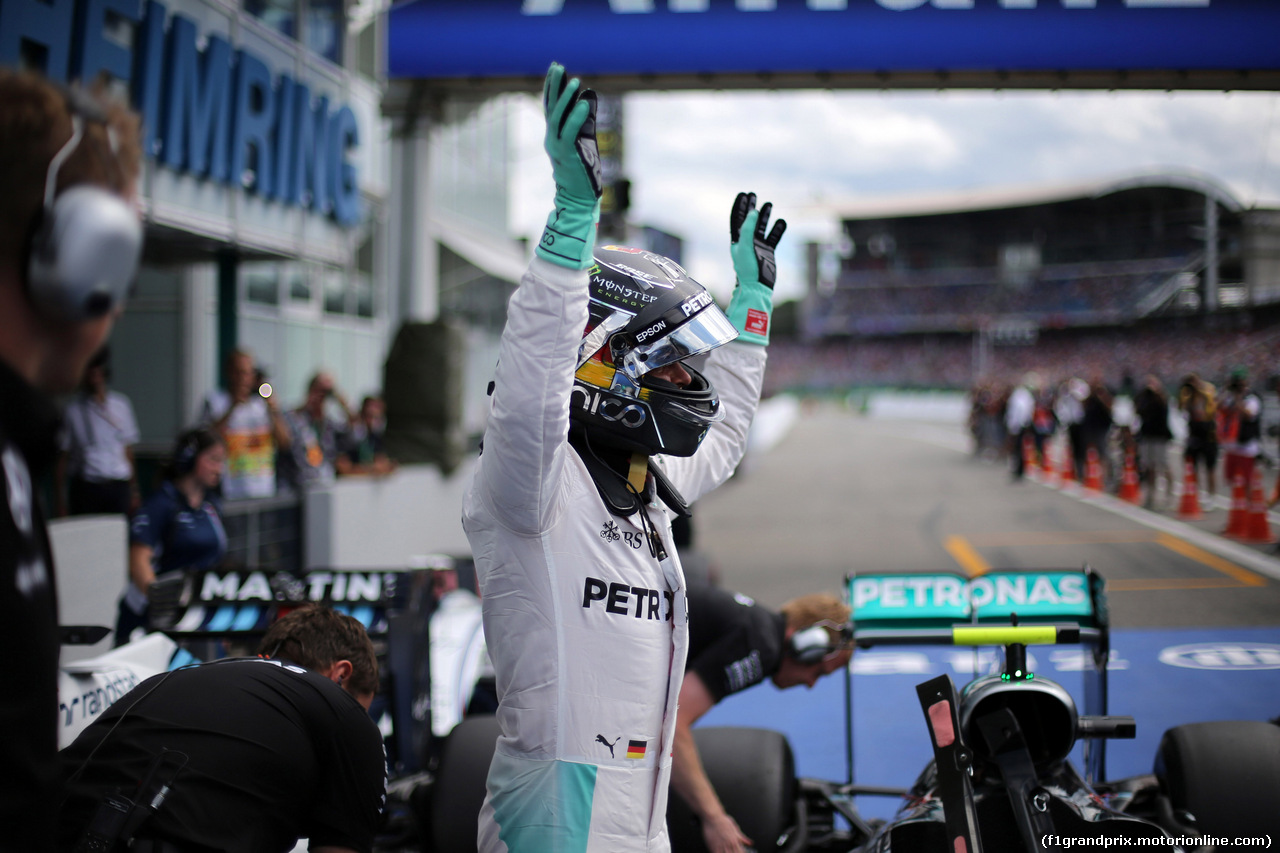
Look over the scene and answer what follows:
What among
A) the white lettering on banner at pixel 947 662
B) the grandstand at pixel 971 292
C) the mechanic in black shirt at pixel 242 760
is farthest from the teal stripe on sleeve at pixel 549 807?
the grandstand at pixel 971 292

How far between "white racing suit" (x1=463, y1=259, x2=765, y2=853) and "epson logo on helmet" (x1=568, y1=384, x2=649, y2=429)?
0.08ft

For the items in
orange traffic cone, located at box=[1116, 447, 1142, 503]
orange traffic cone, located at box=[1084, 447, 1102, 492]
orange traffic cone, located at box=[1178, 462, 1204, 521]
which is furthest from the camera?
orange traffic cone, located at box=[1084, 447, 1102, 492]

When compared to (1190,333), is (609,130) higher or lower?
higher

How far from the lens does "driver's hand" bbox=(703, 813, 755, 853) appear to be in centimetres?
254

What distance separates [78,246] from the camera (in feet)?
3.24

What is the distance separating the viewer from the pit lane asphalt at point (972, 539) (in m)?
7.02

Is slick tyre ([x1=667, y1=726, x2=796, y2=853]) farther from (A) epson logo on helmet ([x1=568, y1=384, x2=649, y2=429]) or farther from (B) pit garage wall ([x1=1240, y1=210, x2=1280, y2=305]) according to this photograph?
(B) pit garage wall ([x1=1240, y1=210, x2=1280, y2=305])

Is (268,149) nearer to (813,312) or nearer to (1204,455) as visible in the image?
(1204,455)

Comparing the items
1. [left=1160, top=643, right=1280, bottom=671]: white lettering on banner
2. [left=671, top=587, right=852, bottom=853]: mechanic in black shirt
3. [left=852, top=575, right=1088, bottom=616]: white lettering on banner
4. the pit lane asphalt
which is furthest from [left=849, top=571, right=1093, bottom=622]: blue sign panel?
the pit lane asphalt

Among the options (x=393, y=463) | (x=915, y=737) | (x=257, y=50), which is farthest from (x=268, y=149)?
(x=915, y=737)

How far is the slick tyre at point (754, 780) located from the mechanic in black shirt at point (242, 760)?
4.33ft

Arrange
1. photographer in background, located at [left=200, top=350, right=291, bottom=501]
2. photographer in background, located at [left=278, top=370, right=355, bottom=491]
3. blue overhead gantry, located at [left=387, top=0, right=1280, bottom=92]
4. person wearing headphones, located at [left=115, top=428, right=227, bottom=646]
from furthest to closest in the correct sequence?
photographer in background, located at [left=278, top=370, right=355, bottom=491] < blue overhead gantry, located at [left=387, top=0, right=1280, bottom=92] < photographer in background, located at [left=200, top=350, right=291, bottom=501] < person wearing headphones, located at [left=115, top=428, right=227, bottom=646]

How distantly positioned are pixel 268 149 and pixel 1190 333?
7.94 meters

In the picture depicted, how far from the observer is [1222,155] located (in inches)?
185
